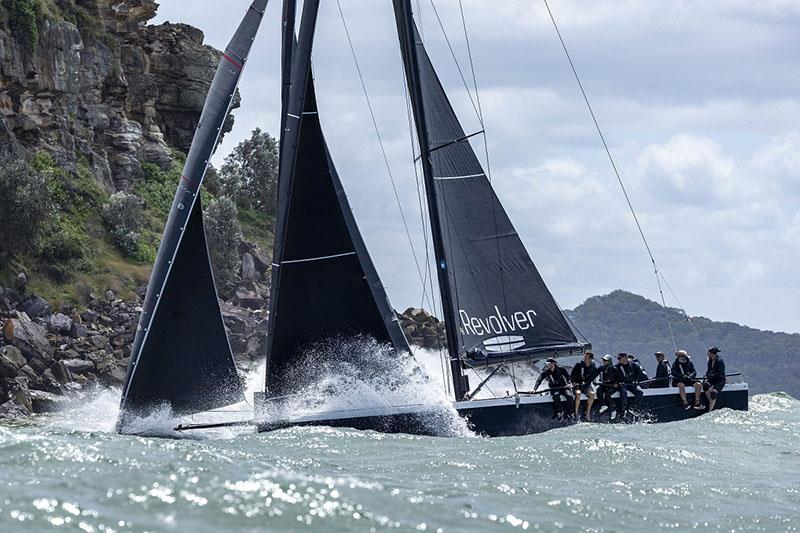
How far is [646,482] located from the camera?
48.2ft

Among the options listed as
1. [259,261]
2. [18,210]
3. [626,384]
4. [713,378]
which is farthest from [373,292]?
[259,261]

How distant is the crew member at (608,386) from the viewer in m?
22.7

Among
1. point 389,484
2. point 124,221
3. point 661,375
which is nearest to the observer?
point 389,484

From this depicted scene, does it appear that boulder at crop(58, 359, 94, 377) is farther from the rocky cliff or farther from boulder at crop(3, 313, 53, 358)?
boulder at crop(3, 313, 53, 358)

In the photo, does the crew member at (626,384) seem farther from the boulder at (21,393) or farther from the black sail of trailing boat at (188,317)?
the boulder at (21,393)

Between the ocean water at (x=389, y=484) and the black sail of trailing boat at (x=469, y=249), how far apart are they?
134 inches

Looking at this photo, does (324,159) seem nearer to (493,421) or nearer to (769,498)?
(493,421)

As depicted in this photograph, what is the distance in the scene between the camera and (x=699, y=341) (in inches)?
5379

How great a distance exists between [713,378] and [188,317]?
9490mm

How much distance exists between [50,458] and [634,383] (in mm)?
12383

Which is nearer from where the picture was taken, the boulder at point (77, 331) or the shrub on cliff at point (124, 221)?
the boulder at point (77, 331)

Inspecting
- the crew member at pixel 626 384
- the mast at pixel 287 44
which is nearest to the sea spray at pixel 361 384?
the crew member at pixel 626 384

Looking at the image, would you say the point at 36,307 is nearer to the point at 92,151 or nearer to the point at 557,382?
the point at 92,151

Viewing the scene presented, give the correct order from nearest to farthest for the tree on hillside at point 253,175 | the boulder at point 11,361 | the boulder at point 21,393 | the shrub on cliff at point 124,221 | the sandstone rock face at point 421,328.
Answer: the boulder at point 21,393 → the boulder at point 11,361 → the shrub on cliff at point 124,221 → the sandstone rock face at point 421,328 → the tree on hillside at point 253,175
